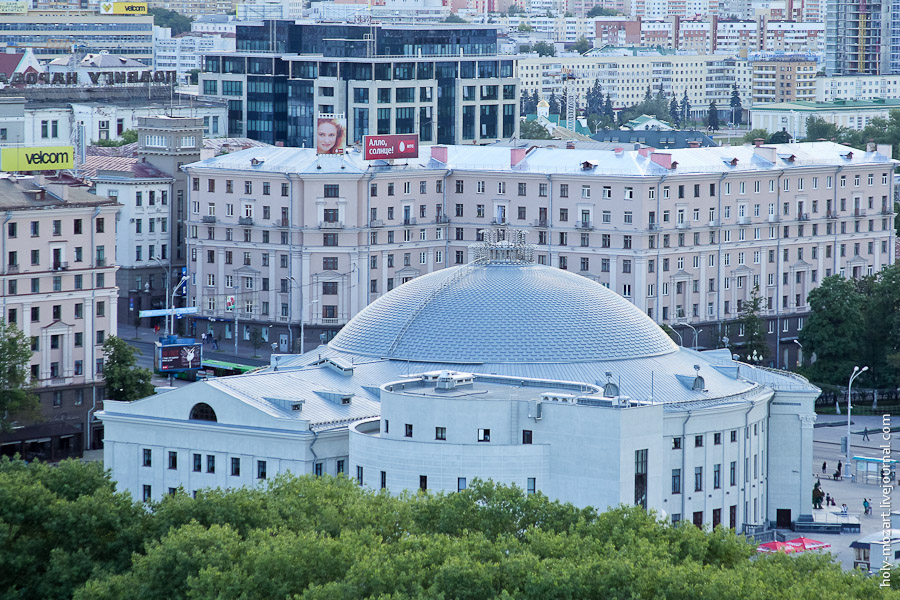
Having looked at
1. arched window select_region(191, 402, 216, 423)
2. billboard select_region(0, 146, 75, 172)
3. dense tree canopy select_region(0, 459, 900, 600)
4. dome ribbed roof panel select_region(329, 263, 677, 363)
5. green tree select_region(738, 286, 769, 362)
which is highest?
billboard select_region(0, 146, 75, 172)

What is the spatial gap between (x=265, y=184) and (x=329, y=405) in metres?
62.6

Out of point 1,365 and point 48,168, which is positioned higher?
point 48,168

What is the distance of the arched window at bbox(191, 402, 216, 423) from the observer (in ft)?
384

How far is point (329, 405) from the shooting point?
11919 cm

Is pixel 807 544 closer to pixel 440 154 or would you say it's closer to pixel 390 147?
pixel 390 147

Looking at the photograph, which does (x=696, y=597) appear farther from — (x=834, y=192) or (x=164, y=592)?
(x=834, y=192)

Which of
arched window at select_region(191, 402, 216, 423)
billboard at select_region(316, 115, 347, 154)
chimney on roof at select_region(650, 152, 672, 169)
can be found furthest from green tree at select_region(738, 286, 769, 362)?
arched window at select_region(191, 402, 216, 423)

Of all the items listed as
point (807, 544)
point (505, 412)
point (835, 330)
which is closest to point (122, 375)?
point (505, 412)

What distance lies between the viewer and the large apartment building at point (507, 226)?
584 ft

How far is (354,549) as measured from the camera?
86.8 metres

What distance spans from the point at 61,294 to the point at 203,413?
3005 centimetres

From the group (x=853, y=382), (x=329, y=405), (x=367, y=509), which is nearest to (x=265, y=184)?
(x=853, y=382)

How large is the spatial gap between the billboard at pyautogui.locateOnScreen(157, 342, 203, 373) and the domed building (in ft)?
86.9

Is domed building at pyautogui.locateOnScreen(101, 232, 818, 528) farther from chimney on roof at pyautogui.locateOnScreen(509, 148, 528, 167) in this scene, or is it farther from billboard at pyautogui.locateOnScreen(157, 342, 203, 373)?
chimney on roof at pyautogui.locateOnScreen(509, 148, 528, 167)
